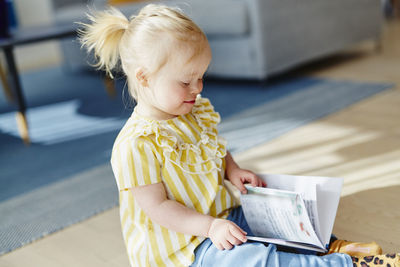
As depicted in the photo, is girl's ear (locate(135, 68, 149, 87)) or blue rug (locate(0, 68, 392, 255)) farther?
blue rug (locate(0, 68, 392, 255))

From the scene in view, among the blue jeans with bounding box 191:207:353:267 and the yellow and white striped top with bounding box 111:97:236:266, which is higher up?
the yellow and white striped top with bounding box 111:97:236:266

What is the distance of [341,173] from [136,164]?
640 millimetres

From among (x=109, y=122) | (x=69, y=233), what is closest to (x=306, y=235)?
(x=69, y=233)

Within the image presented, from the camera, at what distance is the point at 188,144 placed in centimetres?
79

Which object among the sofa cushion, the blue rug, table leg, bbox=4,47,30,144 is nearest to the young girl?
the blue rug

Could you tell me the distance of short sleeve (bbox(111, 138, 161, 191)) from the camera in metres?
0.72

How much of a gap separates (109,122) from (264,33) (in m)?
0.80

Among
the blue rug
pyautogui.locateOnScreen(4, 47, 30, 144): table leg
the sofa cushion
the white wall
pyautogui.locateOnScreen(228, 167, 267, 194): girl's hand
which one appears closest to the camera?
pyautogui.locateOnScreen(228, 167, 267, 194): girl's hand

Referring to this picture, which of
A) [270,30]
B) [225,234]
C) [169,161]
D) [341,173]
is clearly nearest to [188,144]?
[169,161]

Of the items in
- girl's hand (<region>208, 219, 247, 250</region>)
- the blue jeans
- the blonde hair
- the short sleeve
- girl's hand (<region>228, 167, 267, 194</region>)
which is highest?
the blonde hair

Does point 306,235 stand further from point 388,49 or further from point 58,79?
point 58,79

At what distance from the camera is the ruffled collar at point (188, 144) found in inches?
29.5

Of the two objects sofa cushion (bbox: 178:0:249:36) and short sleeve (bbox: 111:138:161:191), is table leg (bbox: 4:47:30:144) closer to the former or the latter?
sofa cushion (bbox: 178:0:249:36)

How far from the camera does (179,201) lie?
30.4 inches
